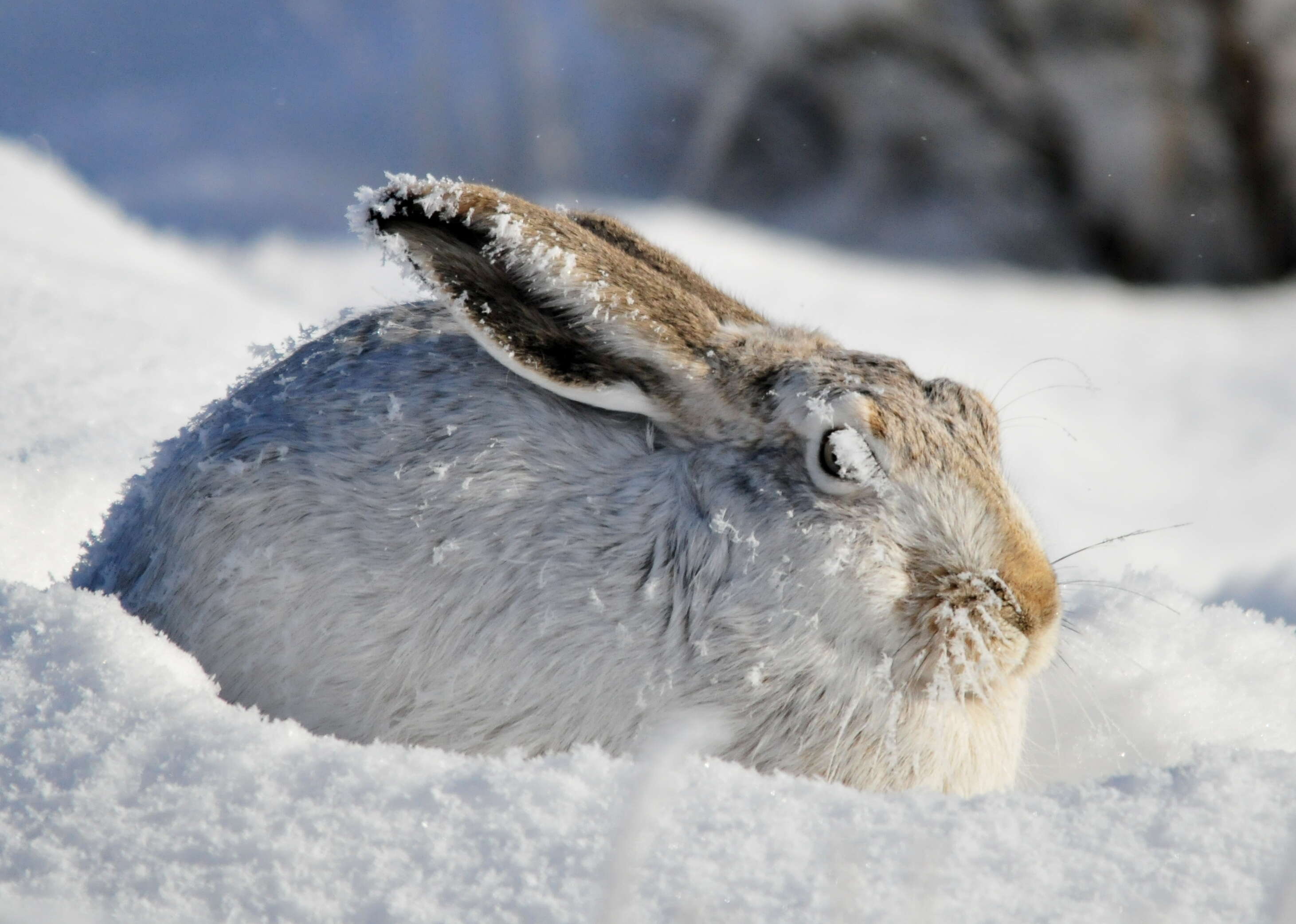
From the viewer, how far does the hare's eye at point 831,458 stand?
6.76 ft

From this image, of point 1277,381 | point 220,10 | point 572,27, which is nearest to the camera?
point 1277,381

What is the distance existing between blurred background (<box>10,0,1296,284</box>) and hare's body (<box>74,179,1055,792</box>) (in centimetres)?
438

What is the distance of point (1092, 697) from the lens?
7.93ft

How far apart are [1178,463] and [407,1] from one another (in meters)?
5.30

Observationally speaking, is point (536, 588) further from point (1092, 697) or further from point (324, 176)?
point (324, 176)

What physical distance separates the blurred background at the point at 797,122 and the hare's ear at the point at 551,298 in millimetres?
4358

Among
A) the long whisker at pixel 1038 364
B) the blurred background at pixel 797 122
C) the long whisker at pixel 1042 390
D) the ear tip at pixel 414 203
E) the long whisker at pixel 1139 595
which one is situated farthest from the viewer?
the blurred background at pixel 797 122

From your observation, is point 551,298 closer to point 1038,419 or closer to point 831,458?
point 831,458

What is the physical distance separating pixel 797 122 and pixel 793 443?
17.7ft

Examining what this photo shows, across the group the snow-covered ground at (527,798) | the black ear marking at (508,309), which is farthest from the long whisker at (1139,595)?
the black ear marking at (508,309)

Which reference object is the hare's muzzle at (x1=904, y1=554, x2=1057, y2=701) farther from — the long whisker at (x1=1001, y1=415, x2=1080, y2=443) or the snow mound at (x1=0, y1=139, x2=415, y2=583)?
the snow mound at (x1=0, y1=139, x2=415, y2=583)

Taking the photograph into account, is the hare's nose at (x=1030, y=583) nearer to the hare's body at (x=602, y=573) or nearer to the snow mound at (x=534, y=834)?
the hare's body at (x=602, y=573)

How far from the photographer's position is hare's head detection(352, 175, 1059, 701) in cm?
204

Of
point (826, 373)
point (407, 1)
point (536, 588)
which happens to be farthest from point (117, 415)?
point (407, 1)
